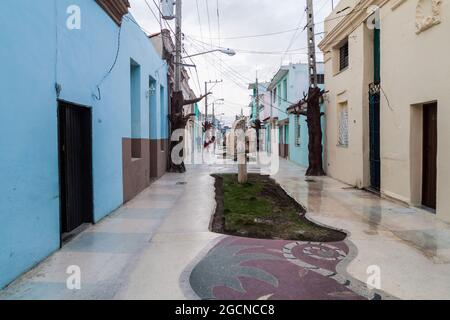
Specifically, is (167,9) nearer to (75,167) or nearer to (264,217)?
(75,167)

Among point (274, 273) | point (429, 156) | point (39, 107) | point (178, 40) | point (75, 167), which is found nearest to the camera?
point (274, 273)

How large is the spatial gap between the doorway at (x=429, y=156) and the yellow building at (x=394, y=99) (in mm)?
20

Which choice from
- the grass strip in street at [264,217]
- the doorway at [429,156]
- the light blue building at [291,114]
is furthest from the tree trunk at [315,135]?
the doorway at [429,156]

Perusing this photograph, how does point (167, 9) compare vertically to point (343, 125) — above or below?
above

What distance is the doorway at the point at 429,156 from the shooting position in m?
7.59

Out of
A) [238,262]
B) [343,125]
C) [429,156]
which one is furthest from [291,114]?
[238,262]

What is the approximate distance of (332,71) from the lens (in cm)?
1416

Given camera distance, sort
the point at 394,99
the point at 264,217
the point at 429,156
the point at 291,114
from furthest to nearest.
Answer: the point at 291,114 < the point at 394,99 < the point at 429,156 < the point at 264,217

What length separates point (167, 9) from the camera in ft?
47.6

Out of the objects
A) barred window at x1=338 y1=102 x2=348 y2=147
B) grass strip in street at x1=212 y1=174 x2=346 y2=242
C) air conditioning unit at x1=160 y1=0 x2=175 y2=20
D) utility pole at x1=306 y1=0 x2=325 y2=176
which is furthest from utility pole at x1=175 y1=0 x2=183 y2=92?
grass strip in street at x1=212 y1=174 x2=346 y2=242

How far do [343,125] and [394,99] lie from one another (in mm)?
4352

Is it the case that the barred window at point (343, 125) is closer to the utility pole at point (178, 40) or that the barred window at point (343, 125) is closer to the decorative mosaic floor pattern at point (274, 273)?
the utility pole at point (178, 40)

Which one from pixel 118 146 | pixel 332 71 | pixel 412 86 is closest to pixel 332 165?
pixel 332 71
